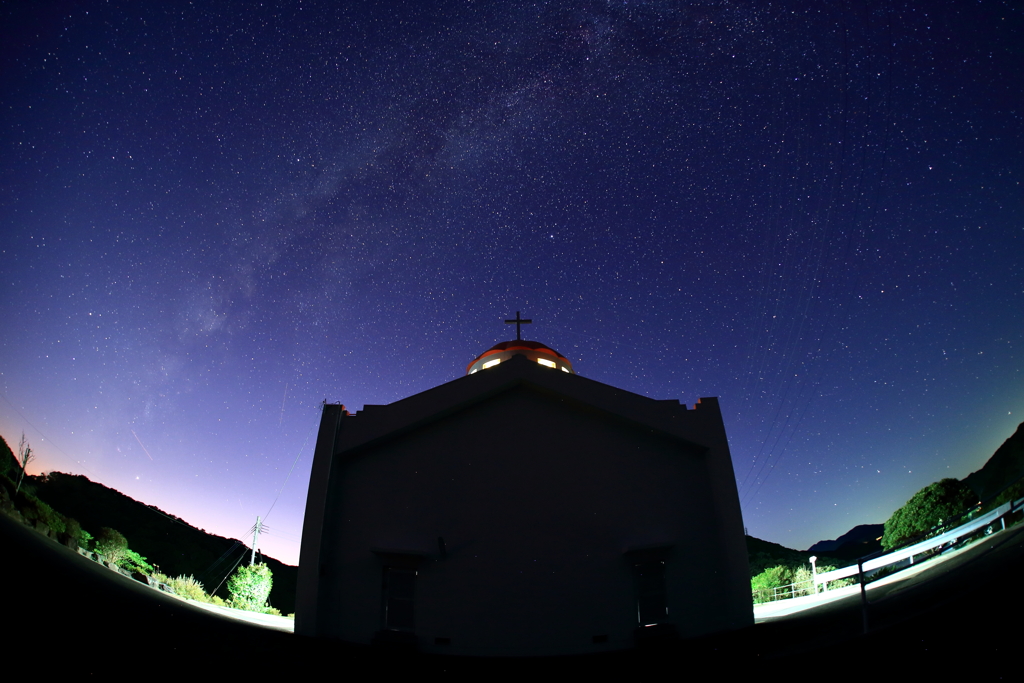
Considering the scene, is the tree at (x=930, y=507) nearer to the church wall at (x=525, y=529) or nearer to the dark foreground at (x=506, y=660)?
the church wall at (x=525, y=529)

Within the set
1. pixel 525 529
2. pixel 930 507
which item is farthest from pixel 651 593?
pixel 930 507

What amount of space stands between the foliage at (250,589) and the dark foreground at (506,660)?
13867mm

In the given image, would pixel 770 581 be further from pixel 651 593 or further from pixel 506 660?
pixel 506 660

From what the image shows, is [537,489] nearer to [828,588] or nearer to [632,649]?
[632,649]

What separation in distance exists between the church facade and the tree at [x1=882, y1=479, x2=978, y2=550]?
14.0 metres

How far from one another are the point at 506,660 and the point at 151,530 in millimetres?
54224

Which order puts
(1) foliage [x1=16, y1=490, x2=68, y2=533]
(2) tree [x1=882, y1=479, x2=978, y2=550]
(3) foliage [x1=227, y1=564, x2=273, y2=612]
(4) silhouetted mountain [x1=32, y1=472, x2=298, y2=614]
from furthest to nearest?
(4) silhouetted mountain [x1=32, y1=472, x2=298, y2=614]
(3) foliage [x1=227, y1=564, x2=273, y2=612]
(1) foliage [x1=16, y1=490, x2=68, y2=533]
(2) tree [x1=882, y1=479, x2=978, y2=550]

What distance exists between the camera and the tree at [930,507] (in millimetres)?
18641

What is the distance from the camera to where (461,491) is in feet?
35.4

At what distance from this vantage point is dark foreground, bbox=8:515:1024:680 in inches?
167

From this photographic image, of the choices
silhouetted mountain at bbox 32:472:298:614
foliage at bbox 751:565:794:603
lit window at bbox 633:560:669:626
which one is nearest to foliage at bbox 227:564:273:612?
silhouetted mountain at bbox 32:472:298:614

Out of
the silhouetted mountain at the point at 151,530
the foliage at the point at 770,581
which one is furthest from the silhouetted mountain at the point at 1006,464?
the silhouetted mountain at the point at 151,530

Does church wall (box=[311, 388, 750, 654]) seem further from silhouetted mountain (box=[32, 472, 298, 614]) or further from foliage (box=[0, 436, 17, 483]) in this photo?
silhouetted mountain (box=[32, 472, 298, 614])

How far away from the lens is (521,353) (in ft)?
55.4
